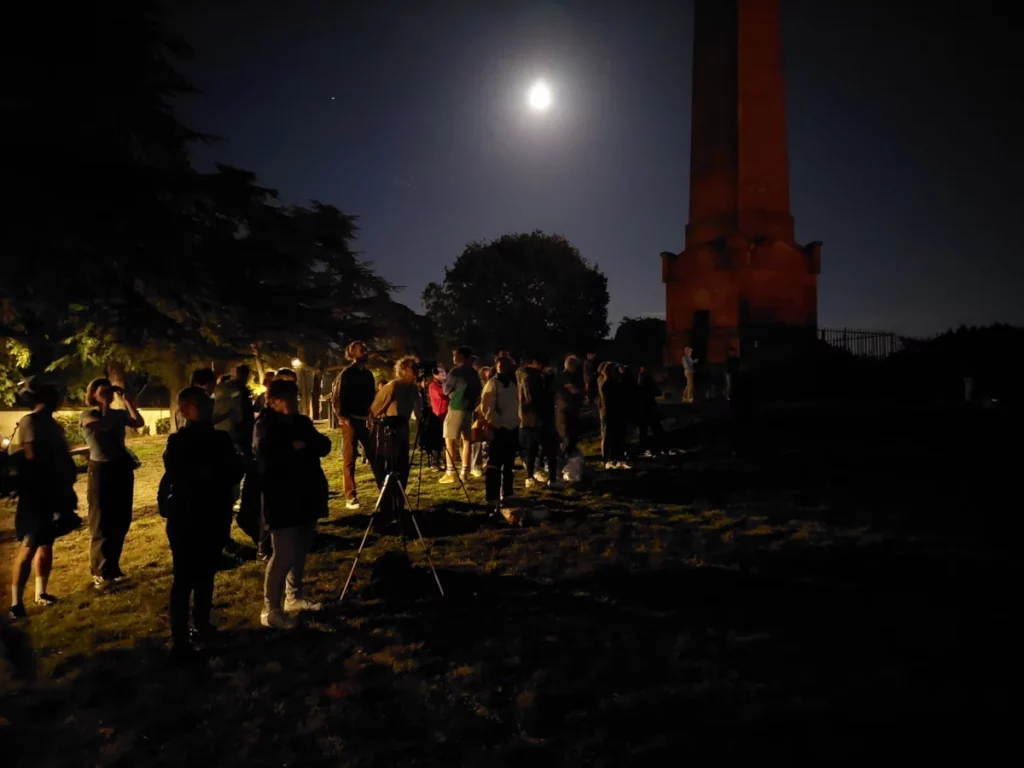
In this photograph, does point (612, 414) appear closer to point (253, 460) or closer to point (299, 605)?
point (253, 460)

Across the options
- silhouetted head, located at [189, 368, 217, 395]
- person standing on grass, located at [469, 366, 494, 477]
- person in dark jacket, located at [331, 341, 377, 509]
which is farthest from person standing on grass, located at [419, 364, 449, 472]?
silhouetted head, located at [189, 368, 217, 395]

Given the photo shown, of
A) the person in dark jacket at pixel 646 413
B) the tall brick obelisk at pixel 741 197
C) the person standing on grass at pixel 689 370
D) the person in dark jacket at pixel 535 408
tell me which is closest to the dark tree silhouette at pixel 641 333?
the tall brick obelisk at pixel 741 197

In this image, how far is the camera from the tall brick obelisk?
2491cm

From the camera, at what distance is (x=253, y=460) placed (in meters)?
7.75

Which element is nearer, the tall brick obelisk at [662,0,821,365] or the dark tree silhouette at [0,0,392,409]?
the dark tree silhouette at [0,0,392,409]

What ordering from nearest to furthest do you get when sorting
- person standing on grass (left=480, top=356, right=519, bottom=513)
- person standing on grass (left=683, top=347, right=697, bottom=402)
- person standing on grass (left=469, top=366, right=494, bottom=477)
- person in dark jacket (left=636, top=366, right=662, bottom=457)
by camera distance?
person standing on grass (left=480, top=356, right=519, bottom=513) < person standing on grass (left=469, top=366, right=494, bottom=477) < person in dark jacket (left=636, top=366, right=662, bottom=457) < person standing on grass (left=683, top=347, right=697, bottom=402)

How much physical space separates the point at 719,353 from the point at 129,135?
59.6 feet

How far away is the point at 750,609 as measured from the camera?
17.1 ft

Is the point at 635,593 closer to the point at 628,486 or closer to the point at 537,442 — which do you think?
the point at 537,442

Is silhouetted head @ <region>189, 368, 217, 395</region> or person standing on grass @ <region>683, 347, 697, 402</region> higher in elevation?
person standing on grass @ <region>683, 347, 697, 402</region>

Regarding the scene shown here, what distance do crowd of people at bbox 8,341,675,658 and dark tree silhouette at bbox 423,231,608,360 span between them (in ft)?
124

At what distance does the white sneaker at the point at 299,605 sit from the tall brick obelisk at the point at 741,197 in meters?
20.5

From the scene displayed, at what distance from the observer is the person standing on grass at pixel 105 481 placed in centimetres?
659

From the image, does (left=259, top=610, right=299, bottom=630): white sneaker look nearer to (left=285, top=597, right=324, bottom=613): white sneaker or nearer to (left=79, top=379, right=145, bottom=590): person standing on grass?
(left=285, top=597, right=324, bottom=613): white sneaker
